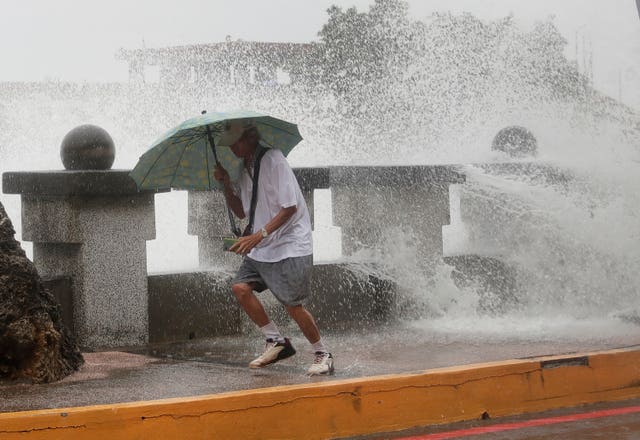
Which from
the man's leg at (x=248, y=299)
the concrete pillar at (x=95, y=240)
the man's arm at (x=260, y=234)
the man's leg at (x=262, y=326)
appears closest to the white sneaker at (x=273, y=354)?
the man's leg at (x=262, y=326)

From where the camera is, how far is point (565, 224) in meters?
10.5

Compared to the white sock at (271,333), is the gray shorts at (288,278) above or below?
above

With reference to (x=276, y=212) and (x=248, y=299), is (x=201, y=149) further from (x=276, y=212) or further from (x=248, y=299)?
(x=248, y=299)

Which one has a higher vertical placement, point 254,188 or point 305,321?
point 254,188

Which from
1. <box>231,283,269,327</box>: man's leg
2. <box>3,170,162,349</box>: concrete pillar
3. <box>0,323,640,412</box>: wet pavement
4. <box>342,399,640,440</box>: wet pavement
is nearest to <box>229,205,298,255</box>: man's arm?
<box>231,283,269,327</box>: man's leg

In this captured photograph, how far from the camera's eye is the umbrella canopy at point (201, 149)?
6910 millimetres

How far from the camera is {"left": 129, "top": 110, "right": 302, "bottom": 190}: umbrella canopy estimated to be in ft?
22.7

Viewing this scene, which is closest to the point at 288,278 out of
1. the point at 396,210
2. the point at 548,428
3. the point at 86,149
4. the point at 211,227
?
the point at 548,428

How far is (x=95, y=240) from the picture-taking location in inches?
320

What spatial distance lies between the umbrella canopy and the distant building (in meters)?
7.14

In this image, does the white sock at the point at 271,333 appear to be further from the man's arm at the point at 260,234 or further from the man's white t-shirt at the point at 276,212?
the man's arm at the point at 260,234

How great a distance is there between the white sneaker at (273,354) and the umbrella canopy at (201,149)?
3.54ft

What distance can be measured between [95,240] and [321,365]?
215 centimetres

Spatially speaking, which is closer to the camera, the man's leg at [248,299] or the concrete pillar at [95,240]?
the man's leg at [248,299]
